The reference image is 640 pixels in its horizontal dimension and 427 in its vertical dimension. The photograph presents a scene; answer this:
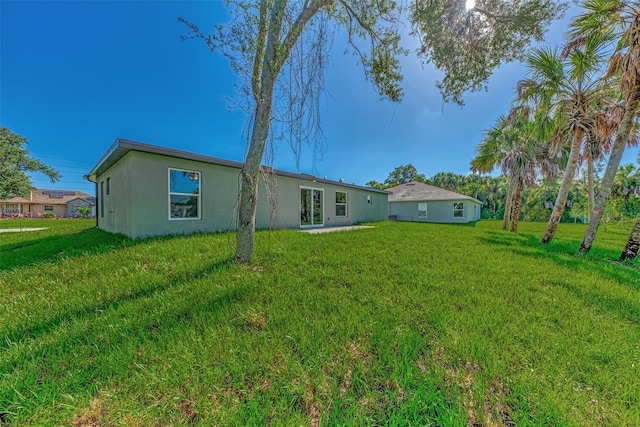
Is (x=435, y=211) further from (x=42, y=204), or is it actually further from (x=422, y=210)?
(x=42, y=204)

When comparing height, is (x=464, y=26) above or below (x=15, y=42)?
below

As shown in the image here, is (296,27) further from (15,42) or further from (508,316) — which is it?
(15,42)

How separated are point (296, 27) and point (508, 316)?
18.6 ft

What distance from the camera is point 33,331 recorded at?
8.14ft

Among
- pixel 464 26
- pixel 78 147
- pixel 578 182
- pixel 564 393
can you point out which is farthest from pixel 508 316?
pixel 578 182

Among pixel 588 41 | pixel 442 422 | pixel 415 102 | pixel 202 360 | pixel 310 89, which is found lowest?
pixel 442 422

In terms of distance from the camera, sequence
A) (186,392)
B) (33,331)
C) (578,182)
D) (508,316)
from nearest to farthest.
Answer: (186,392) < (33,331) < (508,316) < (578,182)

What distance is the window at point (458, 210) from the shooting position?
66.5 feet

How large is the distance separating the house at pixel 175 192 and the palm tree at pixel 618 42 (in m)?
8.75

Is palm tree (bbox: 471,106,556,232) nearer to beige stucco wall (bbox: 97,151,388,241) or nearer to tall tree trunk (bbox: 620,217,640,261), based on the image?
tall tree trunk (bbox: 620,217,640,261)

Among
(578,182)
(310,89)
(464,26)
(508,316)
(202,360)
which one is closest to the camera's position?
(202,360)

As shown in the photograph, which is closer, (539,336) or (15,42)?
(539,336)

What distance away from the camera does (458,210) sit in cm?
2034

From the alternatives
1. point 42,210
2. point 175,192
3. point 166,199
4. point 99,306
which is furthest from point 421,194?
point 42,210
